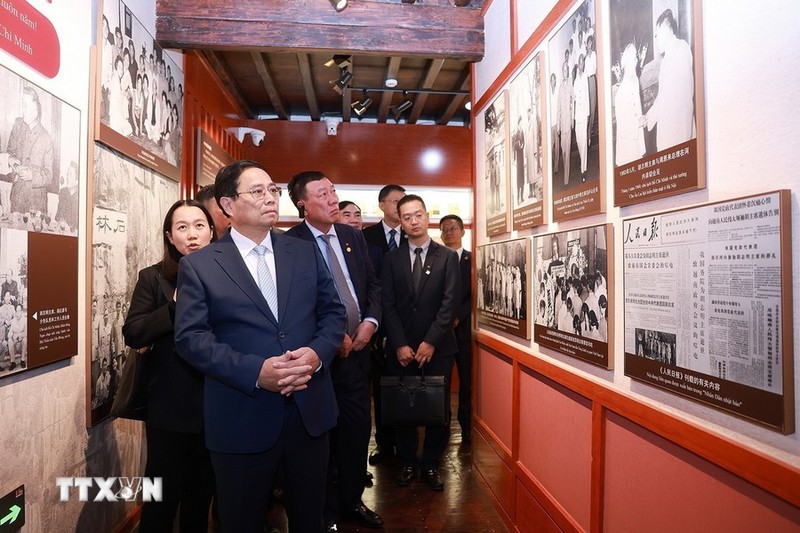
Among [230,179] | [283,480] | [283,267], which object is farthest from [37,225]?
[283,480]

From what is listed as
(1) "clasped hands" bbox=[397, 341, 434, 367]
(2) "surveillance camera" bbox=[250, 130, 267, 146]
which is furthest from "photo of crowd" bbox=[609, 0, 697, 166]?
(2) "surveillance camera" bbox=[250, 130, 267, 146]

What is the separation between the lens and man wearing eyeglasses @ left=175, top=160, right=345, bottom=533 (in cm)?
157

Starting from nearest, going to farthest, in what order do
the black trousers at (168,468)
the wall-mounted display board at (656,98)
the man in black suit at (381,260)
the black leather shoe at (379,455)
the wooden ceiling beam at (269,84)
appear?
the wall-mounted display board at (656,98), the black trousers at (168,468), the man in black suit at (381,260), the black leather shoe at (379,455), the wooden ceiling beam at (269,84)

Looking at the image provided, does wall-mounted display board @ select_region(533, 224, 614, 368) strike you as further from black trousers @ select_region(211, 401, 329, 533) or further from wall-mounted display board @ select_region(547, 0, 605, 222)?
black trousers @ select_region(211, 401, 329, 533)

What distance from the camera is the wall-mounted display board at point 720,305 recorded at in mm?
1015

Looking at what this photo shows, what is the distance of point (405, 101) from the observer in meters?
5.55

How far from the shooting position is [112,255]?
8.23 ft

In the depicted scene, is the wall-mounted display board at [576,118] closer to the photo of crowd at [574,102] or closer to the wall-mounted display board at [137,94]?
the photo of crowd at [574,102]

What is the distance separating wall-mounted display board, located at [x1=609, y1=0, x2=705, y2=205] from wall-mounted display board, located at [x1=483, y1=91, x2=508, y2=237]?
118 cm

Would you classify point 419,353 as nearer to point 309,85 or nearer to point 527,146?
point 527,146

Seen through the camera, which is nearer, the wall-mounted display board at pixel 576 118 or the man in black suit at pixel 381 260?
the wall-mounted display board at pixel 576 118

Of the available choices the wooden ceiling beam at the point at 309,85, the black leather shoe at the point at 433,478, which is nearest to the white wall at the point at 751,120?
the black leather shoe at the point at 433,478

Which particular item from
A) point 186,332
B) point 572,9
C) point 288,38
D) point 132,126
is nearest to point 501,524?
point 186,332

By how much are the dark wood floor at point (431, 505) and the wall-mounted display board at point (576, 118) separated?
1825 millimetres
